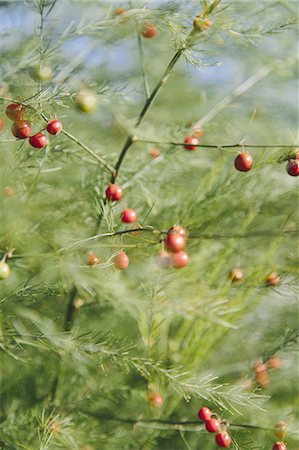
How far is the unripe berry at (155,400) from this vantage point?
714mm

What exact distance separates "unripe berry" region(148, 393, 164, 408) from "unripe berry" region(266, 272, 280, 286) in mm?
191

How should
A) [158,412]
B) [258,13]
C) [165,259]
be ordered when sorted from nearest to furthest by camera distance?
[165,259] < [158,412] < [258,13]

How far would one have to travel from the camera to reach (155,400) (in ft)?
2.35

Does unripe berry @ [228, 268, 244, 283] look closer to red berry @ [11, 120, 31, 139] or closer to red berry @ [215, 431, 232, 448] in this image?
red berry @ [215, 431, 232, 448]

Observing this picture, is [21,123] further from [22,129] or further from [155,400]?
[155,400]

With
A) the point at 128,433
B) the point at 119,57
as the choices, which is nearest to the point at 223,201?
the point at 128,433

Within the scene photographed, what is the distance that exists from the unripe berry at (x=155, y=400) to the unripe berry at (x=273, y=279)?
0.63 ft

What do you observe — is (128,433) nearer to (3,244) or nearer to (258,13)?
(3,244)

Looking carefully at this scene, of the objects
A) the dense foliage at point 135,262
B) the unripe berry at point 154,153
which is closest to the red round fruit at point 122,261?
the dense foliage at point 135,262

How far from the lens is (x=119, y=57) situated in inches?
42.1

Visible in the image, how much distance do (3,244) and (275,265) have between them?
1.10 feet

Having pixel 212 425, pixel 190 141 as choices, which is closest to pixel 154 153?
pixel 190 141

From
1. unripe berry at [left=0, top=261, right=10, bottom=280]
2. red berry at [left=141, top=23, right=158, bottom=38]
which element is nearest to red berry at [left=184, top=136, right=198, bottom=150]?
red berry at [left=141, top=23, right=158, bottom=38]

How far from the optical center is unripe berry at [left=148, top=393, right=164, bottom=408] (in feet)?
2.34
